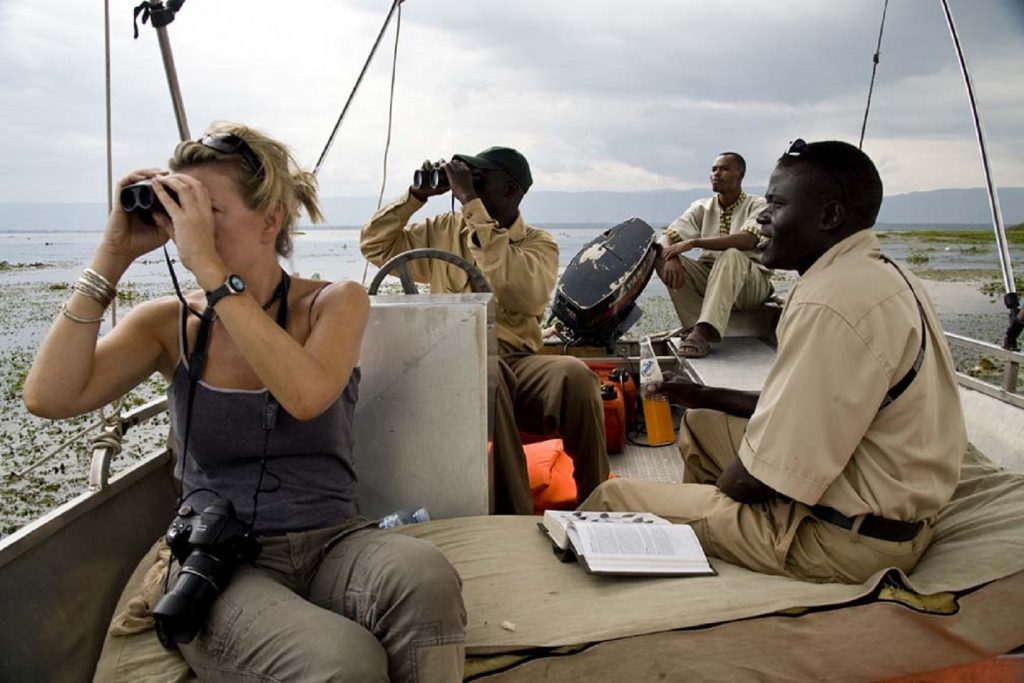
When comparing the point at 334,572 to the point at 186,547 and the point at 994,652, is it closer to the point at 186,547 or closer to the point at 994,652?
the point at 186,547

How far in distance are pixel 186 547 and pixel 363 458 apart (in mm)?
809

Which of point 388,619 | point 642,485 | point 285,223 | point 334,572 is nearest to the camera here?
point 388,619

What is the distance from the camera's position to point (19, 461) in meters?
5.69

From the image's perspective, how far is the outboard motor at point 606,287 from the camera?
182 inches

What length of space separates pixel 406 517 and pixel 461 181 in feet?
4.91

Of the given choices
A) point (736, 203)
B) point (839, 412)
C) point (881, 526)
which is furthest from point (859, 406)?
point (736, 203)

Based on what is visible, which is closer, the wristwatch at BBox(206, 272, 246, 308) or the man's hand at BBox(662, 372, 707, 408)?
the wristwatch at BBox(206, 272, 246, 308)

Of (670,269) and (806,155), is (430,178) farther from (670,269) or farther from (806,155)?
(670,269)

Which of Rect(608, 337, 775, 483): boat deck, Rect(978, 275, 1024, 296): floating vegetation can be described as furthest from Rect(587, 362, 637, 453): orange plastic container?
Rect(978, 275, 1024, 296): floating vegetation

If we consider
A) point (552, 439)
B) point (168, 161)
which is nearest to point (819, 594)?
point (168, 161)

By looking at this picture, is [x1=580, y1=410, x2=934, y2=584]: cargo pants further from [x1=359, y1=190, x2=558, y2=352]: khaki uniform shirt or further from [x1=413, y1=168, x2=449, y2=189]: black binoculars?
[x1=413, y1=168, x2=449, y2=189]: black binoculars

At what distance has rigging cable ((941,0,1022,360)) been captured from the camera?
9.46 ft

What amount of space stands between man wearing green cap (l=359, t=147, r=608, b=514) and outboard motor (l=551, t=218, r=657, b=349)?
135cm

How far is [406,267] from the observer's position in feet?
8.50
